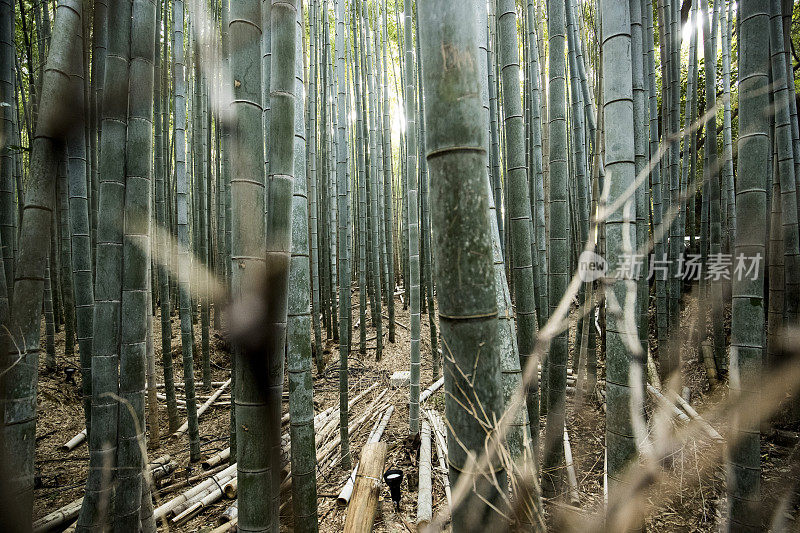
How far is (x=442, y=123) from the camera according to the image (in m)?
0.63

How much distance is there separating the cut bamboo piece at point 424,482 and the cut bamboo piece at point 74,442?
2560mm

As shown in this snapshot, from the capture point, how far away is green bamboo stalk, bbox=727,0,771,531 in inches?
55.2

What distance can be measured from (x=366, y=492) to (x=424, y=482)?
495 mm

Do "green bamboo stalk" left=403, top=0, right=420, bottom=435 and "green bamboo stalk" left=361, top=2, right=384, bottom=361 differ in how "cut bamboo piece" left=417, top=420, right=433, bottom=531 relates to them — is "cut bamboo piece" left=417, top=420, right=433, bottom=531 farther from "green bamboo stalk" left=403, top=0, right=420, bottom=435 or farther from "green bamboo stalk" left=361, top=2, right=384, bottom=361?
"green bamboo stalk" left=361, top=2, right=384, bottom=361

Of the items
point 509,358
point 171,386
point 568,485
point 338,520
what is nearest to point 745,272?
point 509,358

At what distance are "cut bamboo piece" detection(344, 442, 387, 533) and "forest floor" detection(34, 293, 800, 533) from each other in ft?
0.87

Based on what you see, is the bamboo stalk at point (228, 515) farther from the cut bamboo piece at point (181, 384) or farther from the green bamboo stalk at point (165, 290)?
the cut bamboo piece at point (181, 384)

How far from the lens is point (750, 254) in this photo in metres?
1.46

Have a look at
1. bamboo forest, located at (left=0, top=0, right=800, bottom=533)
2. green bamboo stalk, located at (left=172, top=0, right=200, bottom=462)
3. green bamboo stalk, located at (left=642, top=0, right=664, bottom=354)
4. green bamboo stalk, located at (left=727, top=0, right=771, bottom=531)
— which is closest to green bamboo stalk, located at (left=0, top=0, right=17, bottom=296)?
bamboo forest, located at (left=0, top=0, right=800, bottom=533)

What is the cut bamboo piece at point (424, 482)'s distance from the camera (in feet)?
6.38

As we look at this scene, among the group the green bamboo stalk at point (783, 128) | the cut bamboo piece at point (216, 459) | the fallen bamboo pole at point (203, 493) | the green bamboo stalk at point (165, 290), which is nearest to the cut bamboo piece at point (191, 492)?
the fallen bamboo pole at point (203, 493)

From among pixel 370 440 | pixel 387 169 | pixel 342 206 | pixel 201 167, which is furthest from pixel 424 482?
pixel 387 169

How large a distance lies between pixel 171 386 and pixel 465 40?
340cm

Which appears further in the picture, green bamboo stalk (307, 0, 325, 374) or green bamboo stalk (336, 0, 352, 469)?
green bamboo stalk (307, 0, 325, 374)
